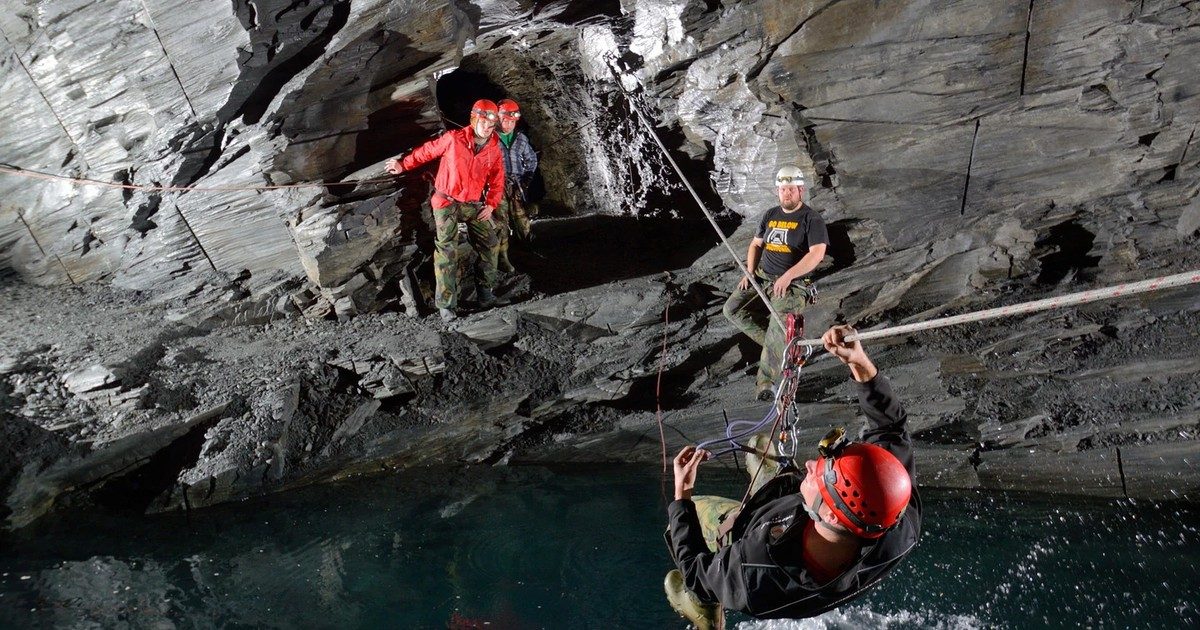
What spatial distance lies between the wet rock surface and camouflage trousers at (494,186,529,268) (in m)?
0.47

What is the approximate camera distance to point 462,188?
23.6ft

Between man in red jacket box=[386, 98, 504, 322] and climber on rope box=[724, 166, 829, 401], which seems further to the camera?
man in red jacket box=[386, 98, 504, 322]

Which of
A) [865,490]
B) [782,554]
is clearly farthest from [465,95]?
[865,490]

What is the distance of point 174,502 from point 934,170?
785 cm

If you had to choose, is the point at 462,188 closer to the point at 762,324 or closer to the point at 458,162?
the point at 458,162

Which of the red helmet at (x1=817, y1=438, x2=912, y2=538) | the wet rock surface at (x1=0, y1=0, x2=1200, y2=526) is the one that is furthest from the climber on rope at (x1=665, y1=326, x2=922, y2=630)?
the wet rock surface at (x1=0, y1=0, x2=1200, y2=526)

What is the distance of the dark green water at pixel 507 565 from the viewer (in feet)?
16.6

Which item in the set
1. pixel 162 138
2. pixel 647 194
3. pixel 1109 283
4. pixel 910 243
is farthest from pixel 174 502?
pixel 1109 283

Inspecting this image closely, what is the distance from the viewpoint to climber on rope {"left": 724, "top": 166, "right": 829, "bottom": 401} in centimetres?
589

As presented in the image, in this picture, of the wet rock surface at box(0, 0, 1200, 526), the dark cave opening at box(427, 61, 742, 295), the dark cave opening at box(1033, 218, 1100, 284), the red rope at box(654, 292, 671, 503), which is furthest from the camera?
the dark cave opening at box(427, 61, 742, 295)

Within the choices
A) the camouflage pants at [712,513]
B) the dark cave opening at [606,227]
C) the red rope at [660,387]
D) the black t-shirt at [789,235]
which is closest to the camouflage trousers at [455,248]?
the dark cave opening at [606,227]

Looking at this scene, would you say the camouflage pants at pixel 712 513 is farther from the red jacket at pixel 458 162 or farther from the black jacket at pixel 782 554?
the red jacket at pixel 458 162

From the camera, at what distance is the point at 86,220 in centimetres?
835

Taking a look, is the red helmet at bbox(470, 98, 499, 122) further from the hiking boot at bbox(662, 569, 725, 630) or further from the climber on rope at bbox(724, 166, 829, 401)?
the hiking boot at bbox(662, 569, 725, 630)
